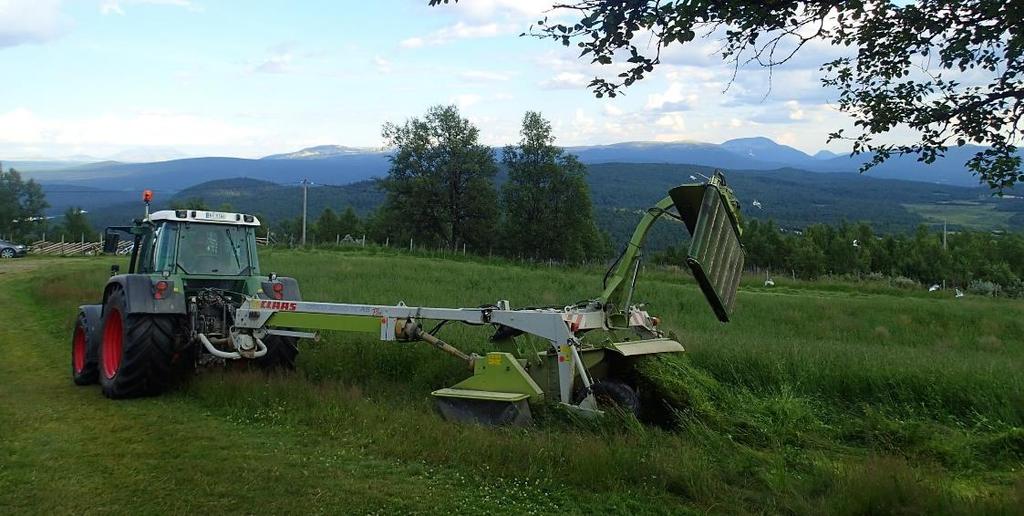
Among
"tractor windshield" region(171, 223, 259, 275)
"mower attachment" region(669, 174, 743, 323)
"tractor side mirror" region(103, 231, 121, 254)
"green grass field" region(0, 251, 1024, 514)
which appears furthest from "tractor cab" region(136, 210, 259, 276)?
"mower attachment" region(669, 174, 743, 323)

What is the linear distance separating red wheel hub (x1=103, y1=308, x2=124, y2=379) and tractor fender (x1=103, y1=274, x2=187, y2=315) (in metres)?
0.55

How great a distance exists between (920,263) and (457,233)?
1286 inches

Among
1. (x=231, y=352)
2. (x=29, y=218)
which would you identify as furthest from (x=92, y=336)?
(x=29, y=218)

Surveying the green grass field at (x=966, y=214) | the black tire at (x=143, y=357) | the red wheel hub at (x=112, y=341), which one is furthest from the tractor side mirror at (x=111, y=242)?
the green grass field at (x=966, y=214)

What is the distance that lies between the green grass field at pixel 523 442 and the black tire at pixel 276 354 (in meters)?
0.37

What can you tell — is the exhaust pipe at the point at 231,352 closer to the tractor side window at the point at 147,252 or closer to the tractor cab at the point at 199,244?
the tractor cab at the point at 199,244

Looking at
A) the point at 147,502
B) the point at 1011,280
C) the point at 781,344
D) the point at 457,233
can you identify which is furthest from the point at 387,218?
the point at 147,502

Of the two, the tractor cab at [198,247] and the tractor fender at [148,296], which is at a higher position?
the tractor cab at [198,247]

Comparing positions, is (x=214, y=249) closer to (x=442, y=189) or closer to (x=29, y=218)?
(x=442, y=189)

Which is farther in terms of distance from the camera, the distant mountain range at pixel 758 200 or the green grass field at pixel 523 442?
the distant mountain range at pixel 758 200

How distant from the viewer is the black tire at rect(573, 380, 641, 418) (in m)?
7.39

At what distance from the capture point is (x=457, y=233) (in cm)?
5856

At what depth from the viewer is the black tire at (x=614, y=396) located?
7.39 m

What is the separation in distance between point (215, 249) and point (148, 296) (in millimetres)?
1293
